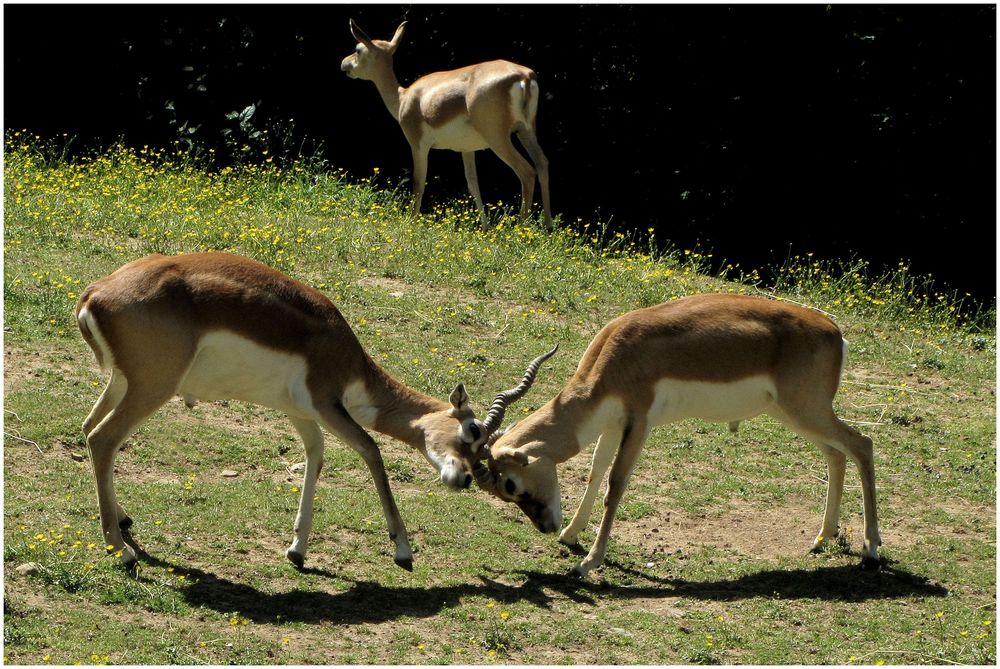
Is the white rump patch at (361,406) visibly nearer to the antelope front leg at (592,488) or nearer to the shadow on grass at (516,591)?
the shadow on grass at (516,591)

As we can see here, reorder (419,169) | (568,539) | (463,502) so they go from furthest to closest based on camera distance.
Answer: (419,169) → (463,502) → (568,539)

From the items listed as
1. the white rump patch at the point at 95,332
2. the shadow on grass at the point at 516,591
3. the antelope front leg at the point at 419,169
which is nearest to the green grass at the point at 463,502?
the shadow on grass at the point at 516,591

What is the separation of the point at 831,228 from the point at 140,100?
9202 millimetres

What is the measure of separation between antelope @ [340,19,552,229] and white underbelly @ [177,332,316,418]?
673cm

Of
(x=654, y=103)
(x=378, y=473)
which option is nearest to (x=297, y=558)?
(x=378, y=473)

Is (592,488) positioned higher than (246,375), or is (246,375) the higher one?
(246,375)

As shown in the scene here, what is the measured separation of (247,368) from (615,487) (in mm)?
2071

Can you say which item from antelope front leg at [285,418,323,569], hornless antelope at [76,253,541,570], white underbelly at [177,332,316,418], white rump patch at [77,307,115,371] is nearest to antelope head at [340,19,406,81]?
hornless antelope at [76,253,541,570]

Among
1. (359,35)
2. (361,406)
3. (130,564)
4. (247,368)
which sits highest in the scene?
(359,35)

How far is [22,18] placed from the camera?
17.5 metres

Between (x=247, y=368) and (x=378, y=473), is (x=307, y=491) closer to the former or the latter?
(x=378, y=473)

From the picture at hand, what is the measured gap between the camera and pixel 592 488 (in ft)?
24.4

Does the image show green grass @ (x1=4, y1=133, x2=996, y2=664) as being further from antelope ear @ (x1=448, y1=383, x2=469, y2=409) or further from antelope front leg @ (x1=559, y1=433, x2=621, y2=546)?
antelope ear @ (x1=448, y1=383, x2=469, y2=409)

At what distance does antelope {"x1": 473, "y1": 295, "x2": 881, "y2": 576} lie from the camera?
702cm
